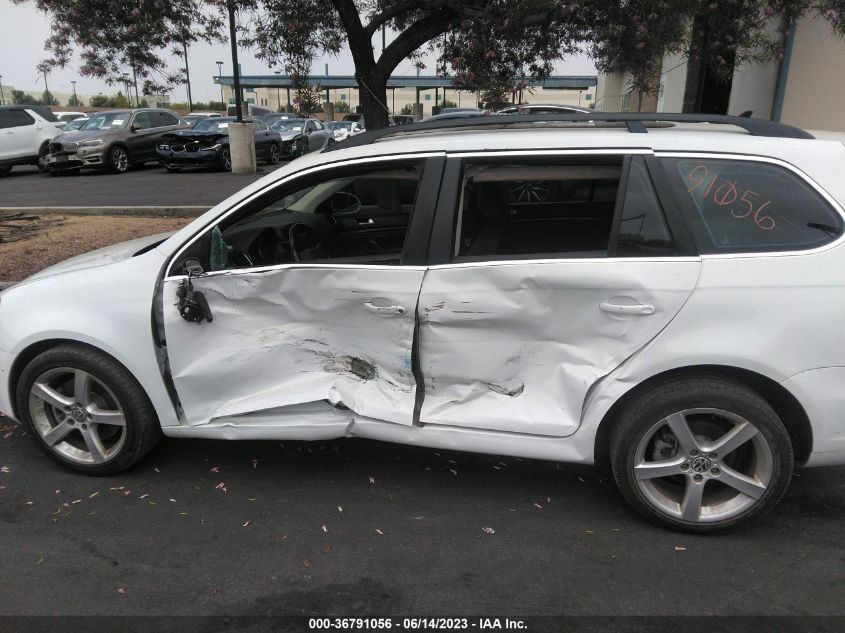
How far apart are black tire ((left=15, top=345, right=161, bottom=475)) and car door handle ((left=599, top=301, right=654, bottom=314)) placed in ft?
7.72

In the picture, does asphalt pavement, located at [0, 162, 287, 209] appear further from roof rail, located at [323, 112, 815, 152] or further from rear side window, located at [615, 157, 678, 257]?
rear side window, located at [615, 157, 678, 257]

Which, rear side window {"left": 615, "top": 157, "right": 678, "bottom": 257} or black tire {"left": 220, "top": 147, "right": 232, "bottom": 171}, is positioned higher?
rear side window {"left": 615, "top": 157, "right": 678, "bottom": 257}

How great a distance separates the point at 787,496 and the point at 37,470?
4.05m

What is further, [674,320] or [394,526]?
[394,526]

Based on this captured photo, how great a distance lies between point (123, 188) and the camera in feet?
46.1

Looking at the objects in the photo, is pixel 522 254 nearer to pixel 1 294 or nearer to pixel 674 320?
pixel 674 320

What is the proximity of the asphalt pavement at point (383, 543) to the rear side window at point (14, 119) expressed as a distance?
17.7 metres

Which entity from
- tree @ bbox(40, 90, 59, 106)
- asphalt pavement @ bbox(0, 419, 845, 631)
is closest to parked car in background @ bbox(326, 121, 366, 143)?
asphalt pavement @ bbox(0, 419, 845, 631)

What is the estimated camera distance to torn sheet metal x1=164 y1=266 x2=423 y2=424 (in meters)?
3.10

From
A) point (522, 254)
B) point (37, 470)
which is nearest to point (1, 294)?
point (37, 470)

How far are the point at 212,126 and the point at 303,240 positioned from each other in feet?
51.9

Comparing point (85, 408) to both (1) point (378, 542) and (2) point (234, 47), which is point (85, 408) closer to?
(1) point (378, 542)

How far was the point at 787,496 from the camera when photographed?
10.7 feet


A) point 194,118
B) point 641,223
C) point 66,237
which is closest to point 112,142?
point 66,237
